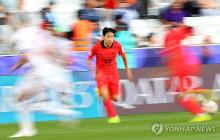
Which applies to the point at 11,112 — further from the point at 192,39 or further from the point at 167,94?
→ the point at 192,39

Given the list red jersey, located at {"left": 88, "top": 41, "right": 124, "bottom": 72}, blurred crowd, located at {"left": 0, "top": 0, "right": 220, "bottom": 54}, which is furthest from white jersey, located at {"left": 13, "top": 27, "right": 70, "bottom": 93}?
blurred crowd, located at {"left": 0, "top": 0, "right": 220, "bottom": 54}

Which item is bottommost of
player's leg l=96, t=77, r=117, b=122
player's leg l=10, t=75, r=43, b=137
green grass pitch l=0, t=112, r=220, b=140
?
green grass pitch l=0, t=112, r=220, b=140

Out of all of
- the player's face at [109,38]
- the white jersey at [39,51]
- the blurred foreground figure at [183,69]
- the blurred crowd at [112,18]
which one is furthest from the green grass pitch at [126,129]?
the blurred crowd at [112,18]

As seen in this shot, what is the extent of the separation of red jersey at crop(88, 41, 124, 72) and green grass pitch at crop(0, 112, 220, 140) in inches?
40.4

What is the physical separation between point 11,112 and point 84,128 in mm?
2471

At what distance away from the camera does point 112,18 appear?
15156mm

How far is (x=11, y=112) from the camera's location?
43.1ft

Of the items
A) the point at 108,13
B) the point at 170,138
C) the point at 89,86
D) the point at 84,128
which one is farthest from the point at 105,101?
the point at 108,13

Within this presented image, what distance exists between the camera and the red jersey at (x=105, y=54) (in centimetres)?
1155

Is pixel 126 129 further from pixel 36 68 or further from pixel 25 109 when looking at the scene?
pixel 36 68

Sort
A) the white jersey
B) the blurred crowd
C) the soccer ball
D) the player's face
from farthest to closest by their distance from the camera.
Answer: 1. the blurred crowd
2. the soccer ball
3. the player's face
4. the white jersey

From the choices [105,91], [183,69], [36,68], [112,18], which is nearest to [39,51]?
[36,68]

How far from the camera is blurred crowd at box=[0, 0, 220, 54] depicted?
1405cm

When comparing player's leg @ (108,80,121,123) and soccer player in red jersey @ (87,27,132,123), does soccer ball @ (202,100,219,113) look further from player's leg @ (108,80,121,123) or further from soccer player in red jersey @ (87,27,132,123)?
player's leg @ (108,80,121,123)
